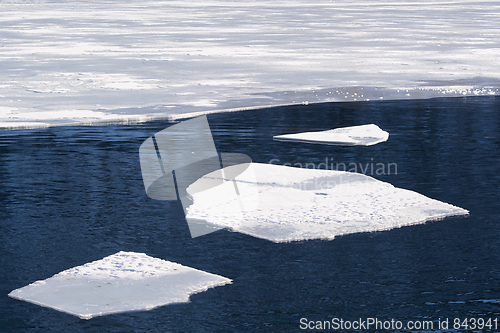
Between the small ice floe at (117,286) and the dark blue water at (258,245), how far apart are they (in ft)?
0.25

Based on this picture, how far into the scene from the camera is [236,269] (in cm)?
454

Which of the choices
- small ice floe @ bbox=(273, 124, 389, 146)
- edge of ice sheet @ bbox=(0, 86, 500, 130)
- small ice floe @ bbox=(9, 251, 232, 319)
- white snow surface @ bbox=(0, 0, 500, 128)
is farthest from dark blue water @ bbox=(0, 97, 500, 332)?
white snow surface @ bbox=(0, 0, 500, 128)

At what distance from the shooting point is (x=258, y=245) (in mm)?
4973

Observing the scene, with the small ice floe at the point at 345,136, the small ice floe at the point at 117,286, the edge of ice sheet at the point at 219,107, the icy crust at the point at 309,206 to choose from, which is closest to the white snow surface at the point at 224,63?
the edge of ice sheet at the point at 219,107

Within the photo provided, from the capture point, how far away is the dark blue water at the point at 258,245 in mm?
3930

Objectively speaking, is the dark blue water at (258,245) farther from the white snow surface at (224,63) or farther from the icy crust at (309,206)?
the white snow surface at (224,63)

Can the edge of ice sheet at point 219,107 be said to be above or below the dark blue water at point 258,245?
above

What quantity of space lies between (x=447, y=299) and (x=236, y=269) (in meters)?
1.18

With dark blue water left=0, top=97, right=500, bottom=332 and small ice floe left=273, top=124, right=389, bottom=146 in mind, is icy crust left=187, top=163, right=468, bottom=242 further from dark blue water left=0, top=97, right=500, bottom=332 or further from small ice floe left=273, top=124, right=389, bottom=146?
small ice floe left=273, top=124, right=389, bottom=146

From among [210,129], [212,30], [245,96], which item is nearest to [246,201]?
[210,129]

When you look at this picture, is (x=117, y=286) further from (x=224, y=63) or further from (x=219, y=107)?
(x=224, y=63)

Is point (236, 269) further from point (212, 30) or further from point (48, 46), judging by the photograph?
point (212, 30)

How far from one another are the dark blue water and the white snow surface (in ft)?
9.12

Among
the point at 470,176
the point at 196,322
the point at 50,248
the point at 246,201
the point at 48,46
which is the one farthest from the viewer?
the point at 48,46
